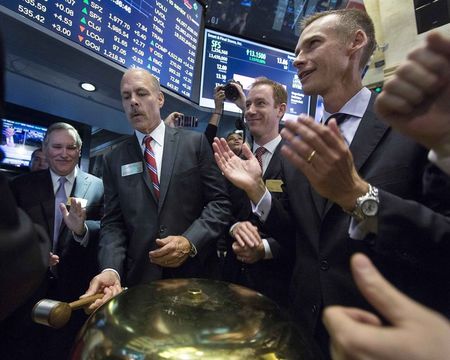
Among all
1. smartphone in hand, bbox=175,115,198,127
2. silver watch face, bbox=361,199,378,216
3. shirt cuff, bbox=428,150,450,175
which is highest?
smartphone in hand, bbox=175,115,198,127

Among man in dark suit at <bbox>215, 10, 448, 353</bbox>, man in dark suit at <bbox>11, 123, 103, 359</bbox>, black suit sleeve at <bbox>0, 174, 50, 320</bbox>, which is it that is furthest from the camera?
man in dark suit at <bbox>11, 123, 103, 359</bbox>

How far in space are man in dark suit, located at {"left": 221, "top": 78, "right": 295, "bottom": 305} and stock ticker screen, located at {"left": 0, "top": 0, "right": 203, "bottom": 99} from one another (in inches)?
28.3

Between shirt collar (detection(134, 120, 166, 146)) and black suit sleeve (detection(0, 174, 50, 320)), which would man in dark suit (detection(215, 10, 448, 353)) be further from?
black suit sleeve (detection(0, 174, 50, 320))

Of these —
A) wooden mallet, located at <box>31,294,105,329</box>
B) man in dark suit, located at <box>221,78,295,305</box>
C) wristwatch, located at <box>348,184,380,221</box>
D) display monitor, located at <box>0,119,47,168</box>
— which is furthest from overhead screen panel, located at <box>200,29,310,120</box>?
wooden mallet, located at <box>31,294,105,329</box>

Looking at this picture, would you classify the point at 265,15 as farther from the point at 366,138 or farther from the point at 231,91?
the point at 366,138

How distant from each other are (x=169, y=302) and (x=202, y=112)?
100 inches

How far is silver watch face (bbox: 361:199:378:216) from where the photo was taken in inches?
28.1

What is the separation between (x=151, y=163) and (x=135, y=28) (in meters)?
1.20

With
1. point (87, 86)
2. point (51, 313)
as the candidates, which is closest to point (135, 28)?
point (87, 86)

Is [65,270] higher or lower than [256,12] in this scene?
lower

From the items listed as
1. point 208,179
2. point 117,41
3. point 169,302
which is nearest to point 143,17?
point 117,41

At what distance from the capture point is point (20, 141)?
3102 mm

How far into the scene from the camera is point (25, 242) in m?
0.38

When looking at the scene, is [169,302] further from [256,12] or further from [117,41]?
[256,12]
